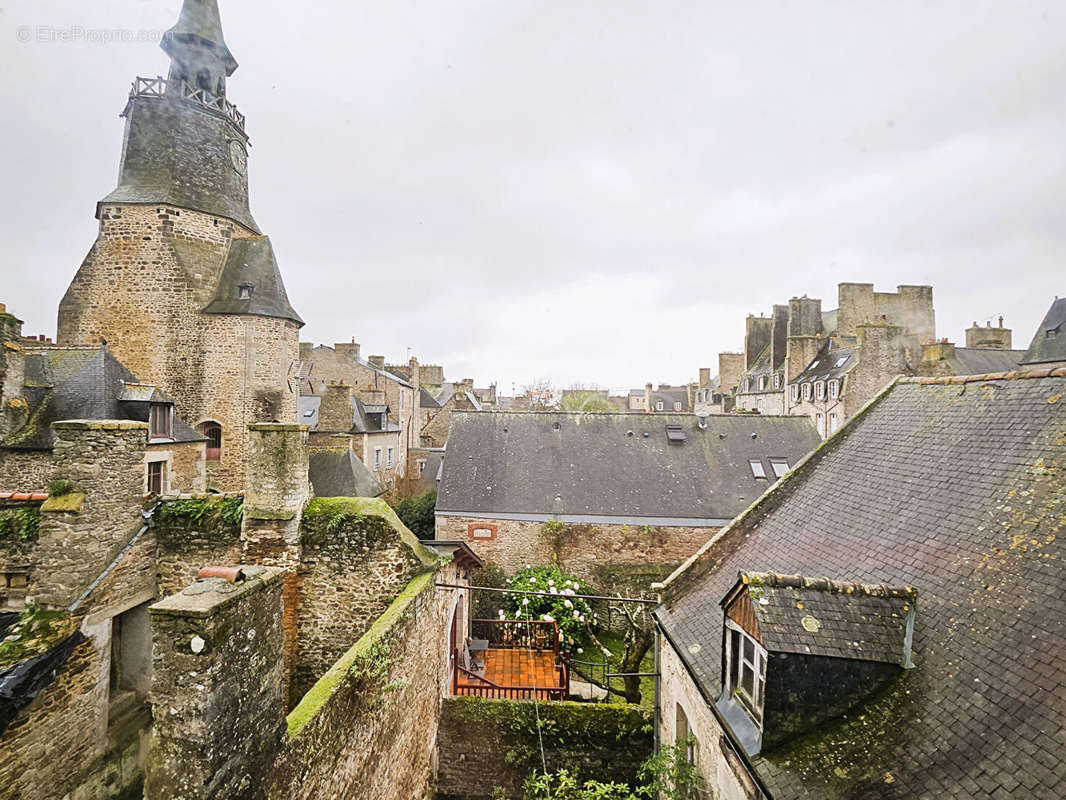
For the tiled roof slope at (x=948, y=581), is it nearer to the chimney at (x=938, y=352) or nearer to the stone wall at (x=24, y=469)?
the stone wall at (x=24, y=469)

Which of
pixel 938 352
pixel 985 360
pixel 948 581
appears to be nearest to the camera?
pixel 948 581

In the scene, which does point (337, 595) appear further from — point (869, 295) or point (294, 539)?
point (869, 295)

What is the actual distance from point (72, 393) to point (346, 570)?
1009cm

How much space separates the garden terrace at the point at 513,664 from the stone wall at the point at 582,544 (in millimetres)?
2644

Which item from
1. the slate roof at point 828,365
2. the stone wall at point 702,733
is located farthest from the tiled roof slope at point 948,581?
the slate roof at point 828,365

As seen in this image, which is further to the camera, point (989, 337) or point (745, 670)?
point (989, 337)

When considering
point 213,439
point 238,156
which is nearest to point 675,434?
point 213,439

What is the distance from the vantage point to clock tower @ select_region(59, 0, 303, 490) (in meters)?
16.0

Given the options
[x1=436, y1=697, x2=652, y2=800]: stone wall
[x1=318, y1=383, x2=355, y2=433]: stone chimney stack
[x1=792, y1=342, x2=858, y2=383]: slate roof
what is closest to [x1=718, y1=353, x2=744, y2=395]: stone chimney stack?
[x1=792, y1=342, x2=858, y2=383]: slate roof

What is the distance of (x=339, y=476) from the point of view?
16.9 meters

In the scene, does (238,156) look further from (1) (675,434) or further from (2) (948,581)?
(2) (948,581)

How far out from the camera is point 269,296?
16.9m

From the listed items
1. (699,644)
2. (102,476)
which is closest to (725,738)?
(699,644)

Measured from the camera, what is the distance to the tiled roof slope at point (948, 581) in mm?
3344
